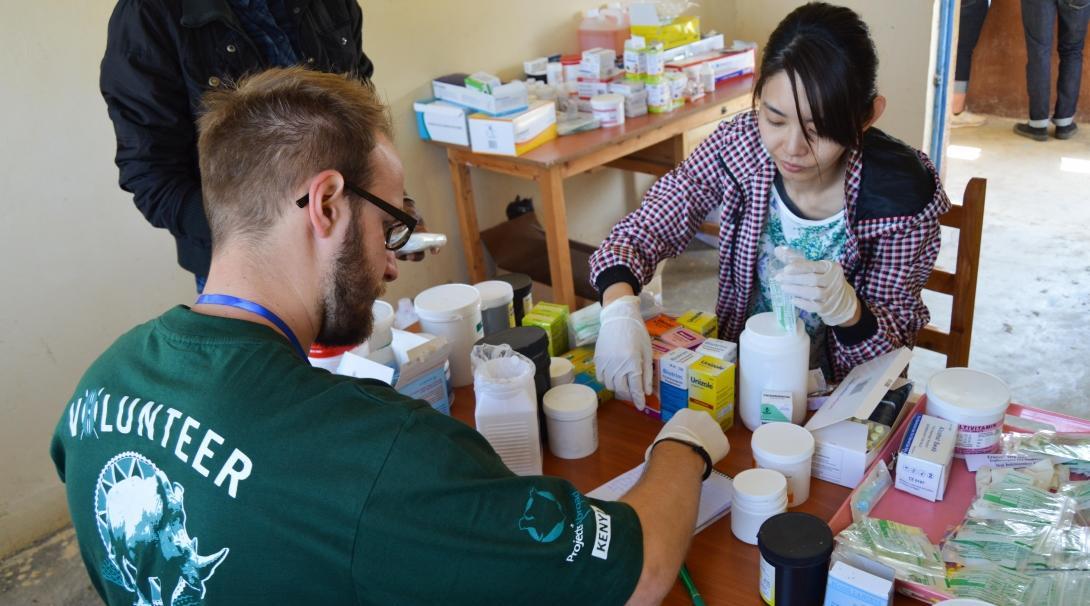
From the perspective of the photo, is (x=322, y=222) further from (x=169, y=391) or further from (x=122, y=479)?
(x=122, y=479)

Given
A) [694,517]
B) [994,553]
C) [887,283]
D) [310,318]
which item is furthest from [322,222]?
[887,283]

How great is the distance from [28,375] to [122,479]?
6.07 ft

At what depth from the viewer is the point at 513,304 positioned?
1.72m

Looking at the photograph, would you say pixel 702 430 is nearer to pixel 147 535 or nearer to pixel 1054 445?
pixel 1054 445

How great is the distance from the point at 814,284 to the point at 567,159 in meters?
1.52

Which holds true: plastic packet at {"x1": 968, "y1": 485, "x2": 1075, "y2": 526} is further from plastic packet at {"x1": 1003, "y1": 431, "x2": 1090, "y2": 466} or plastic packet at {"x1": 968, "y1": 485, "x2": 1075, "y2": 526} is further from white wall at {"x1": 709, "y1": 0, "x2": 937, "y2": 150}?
white wall at {"x1": 709, "y1": 0, "x2": 937, "y2": 150}

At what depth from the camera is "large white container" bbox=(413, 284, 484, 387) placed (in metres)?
1.56

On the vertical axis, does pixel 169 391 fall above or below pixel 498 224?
above

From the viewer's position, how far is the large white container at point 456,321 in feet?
5.13

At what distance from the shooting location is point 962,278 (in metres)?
1.74

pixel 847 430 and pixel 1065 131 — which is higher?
pixel 847 430

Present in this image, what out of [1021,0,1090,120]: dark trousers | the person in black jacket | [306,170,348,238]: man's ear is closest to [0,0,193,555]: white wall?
the person in black jacket

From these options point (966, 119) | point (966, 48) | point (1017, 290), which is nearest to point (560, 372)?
point (1017, 290)

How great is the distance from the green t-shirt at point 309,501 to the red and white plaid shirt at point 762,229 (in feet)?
2.82
